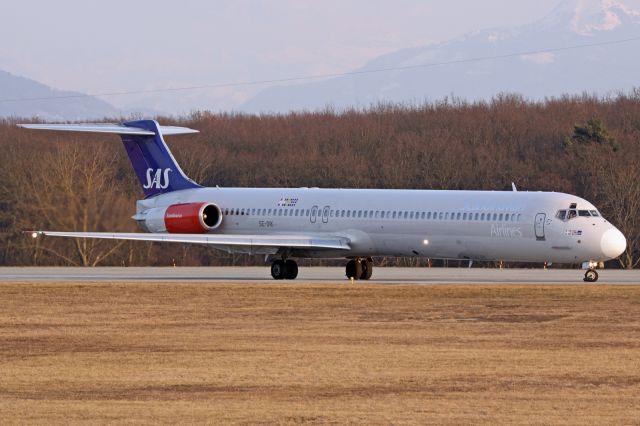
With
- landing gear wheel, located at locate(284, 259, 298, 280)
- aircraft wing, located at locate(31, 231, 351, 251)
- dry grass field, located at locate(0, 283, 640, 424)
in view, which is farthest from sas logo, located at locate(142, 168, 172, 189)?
dry grass field, located at locate(0, 283, 640, 424)

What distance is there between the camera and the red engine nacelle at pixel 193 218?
4950 cm

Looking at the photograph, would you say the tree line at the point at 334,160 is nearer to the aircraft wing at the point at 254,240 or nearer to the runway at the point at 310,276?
the runway at the point at 310,276

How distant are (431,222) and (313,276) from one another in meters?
8.06

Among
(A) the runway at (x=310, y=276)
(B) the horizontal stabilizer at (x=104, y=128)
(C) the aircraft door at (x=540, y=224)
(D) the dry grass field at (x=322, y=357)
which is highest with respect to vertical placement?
(B) the horizontal stabilizer at (x=104, y=128)

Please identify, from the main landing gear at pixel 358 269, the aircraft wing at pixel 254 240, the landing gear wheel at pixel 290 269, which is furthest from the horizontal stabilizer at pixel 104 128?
the main landing gear at pixel 358 269

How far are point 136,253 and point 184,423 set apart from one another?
4779 cm

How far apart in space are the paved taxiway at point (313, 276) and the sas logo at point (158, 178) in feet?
10.8

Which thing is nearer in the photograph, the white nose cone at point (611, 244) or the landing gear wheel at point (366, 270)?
the white nose cone at point (611, 244)

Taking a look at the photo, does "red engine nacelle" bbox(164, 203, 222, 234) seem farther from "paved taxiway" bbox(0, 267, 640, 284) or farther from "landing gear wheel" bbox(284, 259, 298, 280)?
"landing gear wheel" bbox(284, 259, 298, 280)

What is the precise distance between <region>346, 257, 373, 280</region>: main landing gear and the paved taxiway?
387 millimetres

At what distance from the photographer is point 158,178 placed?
171 ft

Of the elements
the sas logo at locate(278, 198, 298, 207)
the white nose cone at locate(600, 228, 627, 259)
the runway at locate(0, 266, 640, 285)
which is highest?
the sas logo at locate(278, 198, 298, 207)

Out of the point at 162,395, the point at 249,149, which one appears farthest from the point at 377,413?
the point at 249,149

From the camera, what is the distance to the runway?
46.2 m
